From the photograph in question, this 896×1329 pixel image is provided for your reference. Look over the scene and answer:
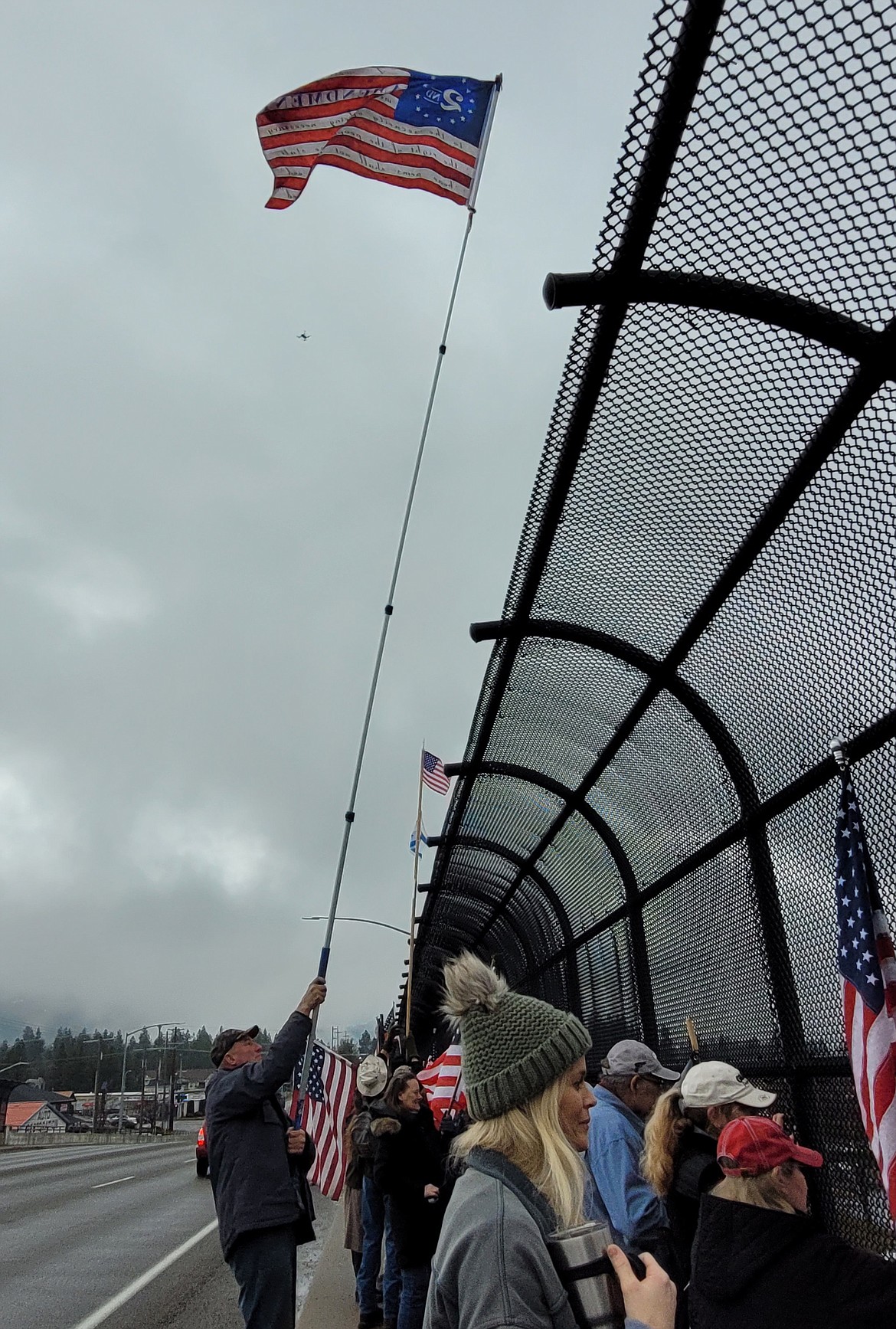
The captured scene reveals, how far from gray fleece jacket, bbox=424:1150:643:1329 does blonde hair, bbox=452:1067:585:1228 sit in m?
0.03

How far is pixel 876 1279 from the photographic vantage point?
2064 millimetres

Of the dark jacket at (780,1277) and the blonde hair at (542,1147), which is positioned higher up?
the blonde hair at (542,1147)

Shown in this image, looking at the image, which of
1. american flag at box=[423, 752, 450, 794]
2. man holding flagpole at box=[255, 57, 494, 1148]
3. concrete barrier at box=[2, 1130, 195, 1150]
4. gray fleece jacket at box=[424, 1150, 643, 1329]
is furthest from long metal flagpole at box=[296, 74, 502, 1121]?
concrete barrier at box=[2, 1130, 195, 1150]

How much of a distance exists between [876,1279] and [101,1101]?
95.1 metres

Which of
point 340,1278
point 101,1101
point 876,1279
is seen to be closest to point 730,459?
point 876,1279

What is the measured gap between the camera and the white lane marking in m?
6.66

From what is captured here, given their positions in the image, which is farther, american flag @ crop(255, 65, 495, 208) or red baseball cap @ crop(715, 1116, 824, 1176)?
american flag @ crop(255, 65, 495, 208)

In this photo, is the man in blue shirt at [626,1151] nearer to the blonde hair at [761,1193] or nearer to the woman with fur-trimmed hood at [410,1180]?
the blonde hair at [761,1193]

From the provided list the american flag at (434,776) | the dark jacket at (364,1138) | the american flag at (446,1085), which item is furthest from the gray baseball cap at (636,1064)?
the american flag at (434,776)

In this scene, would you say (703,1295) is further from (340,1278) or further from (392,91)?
(340,1278)

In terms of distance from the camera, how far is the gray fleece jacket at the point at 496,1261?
70.7 inches

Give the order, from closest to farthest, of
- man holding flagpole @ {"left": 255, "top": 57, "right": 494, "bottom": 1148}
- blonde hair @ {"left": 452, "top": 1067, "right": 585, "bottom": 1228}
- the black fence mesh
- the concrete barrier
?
blonde hair @ {"left": 452, "top": 1067, "right": 585, "bottom": 1228} → the black fence mesh → man holding flagpole @ {"left": 255, "top": 57, "right": 494, "bottom": 1148} → the concrete barrier

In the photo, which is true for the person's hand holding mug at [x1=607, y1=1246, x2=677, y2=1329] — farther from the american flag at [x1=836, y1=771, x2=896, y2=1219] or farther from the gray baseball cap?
the gray baseball cap

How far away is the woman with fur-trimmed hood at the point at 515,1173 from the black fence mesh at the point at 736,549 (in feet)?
5.69
